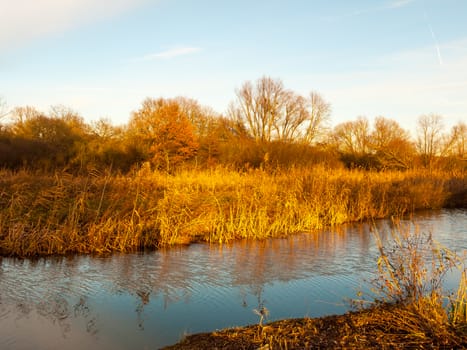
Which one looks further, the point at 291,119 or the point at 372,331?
the point at 291,119

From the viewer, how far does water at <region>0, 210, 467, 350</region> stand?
4.21m

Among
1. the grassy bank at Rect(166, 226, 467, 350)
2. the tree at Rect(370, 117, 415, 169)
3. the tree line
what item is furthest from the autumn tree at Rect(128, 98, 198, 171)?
the grassy bank at Rect(166, 226, 467, 350)

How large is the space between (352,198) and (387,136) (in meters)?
17.9

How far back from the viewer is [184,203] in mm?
9680

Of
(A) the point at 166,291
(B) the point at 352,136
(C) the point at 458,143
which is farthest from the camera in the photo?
(B) the point at 352,136

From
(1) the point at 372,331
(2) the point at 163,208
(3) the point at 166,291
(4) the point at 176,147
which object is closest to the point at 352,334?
(1) the point at 372,331

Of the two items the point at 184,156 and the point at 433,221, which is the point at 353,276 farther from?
the point at 184,156

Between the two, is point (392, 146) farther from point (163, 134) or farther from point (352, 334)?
point (352, 334)

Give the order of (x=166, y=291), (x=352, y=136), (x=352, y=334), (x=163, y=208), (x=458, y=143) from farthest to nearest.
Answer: (x=352, y=136) → (x=458, y=143) → (x=163, y=208) → (x=166, y=291) → (x=352, y=334)

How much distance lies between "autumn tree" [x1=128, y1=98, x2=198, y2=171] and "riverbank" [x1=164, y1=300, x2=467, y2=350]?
764 inches

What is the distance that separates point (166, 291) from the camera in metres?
5.47

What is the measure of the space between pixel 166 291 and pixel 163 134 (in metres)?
20.0

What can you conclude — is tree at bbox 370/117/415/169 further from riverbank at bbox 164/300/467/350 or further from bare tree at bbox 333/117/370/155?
riverbank at bbox 164/300/467/350

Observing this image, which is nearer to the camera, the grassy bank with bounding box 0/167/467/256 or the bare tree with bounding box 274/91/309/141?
the grassy bank with bounding box 0/167/467/256
